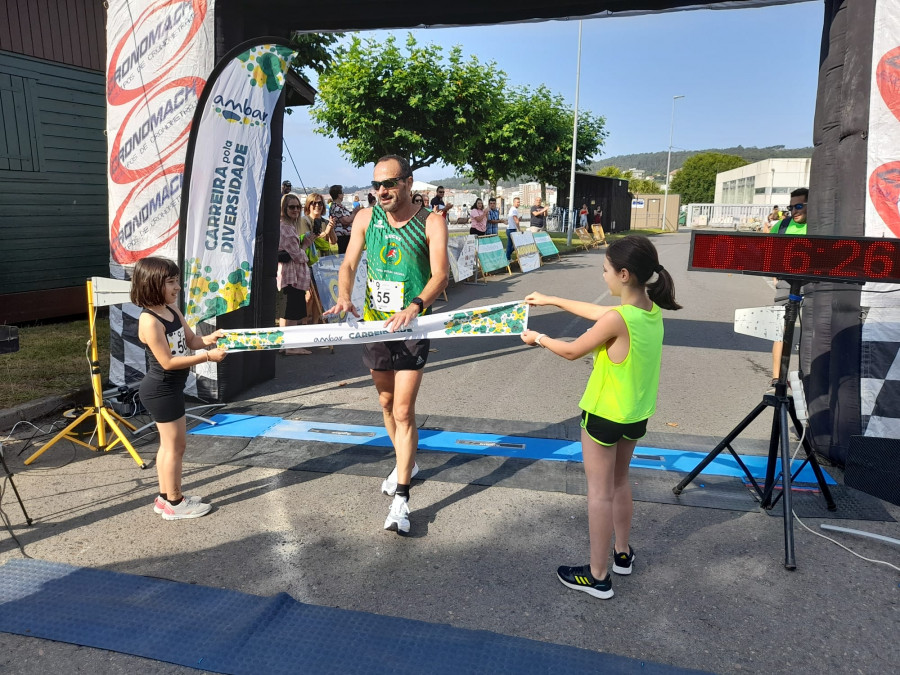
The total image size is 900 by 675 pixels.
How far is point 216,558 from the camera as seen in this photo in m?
3.37

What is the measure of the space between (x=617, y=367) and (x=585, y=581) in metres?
1.11

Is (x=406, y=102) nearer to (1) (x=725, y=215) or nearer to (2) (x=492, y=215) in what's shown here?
(2) (x=492, y=215)

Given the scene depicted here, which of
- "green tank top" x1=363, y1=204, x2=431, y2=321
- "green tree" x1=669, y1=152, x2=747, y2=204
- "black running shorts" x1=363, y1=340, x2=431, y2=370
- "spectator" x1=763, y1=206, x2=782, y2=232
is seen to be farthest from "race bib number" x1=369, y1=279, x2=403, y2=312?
"green tree" x1=669, y1=152, x2=747, y2=204

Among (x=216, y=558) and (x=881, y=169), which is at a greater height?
(x=881, y=169)

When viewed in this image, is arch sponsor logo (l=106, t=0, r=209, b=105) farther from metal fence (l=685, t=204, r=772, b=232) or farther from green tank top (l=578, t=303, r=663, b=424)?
metal fence (l=685, t=204, r=772, b=232)

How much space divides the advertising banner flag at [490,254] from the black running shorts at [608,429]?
12.8m

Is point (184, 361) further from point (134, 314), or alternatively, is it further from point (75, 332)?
point (75, 332)

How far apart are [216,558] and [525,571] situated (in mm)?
1696

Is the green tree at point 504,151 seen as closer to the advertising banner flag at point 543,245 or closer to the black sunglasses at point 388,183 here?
the advertising banner flag at point 543,245

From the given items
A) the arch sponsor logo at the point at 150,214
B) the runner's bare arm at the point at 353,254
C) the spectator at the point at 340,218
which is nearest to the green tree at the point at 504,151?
the spectator at the point at 340,218

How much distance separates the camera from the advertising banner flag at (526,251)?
58.5 feet

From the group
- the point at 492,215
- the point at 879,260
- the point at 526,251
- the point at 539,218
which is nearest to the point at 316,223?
the point at 879,260

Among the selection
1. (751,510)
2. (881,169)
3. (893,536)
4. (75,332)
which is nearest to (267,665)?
(751,510)

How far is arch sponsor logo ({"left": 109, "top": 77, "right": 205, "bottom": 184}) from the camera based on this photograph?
553 centimetres
